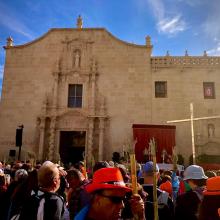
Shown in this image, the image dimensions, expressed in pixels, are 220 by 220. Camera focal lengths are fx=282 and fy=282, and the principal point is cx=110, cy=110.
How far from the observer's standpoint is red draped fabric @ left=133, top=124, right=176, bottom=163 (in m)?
21.8

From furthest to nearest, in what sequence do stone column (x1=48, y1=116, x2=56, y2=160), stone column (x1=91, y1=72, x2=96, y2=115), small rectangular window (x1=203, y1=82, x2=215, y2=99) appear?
small rectangular window (x1=203, y1=82, x2=215, y2=99), stone column (x1=91, y1=72, x2=96, y2=115), stone column (x1=48, y1=116, x2=56, y2=160)

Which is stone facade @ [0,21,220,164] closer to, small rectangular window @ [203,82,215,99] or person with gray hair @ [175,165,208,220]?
small rectangular window @ [203,82,215,99]

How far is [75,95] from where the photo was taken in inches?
945

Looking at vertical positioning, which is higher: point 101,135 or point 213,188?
point 101,135

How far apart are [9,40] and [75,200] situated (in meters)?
23.8

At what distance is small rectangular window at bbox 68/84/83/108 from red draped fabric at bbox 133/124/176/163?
5.23 m

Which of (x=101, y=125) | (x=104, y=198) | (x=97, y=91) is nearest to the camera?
(x=104, y=198)

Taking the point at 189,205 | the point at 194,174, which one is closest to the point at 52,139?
the point at 194,174

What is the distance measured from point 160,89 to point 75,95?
7256 millimetres

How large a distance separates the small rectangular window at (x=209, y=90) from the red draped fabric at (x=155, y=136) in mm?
4296

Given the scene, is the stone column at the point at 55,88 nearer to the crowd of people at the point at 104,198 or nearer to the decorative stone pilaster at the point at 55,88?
the decorative stone pilaster at the point at 55,88

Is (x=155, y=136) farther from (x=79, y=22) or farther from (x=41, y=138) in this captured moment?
(x=79, y=22)

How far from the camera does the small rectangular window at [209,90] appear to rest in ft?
78.0

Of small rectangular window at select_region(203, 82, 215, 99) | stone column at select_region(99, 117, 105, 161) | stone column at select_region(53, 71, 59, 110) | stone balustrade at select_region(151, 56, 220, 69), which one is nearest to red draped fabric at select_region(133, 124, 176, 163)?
stone column at select_region(99, 117, 105, 161)
